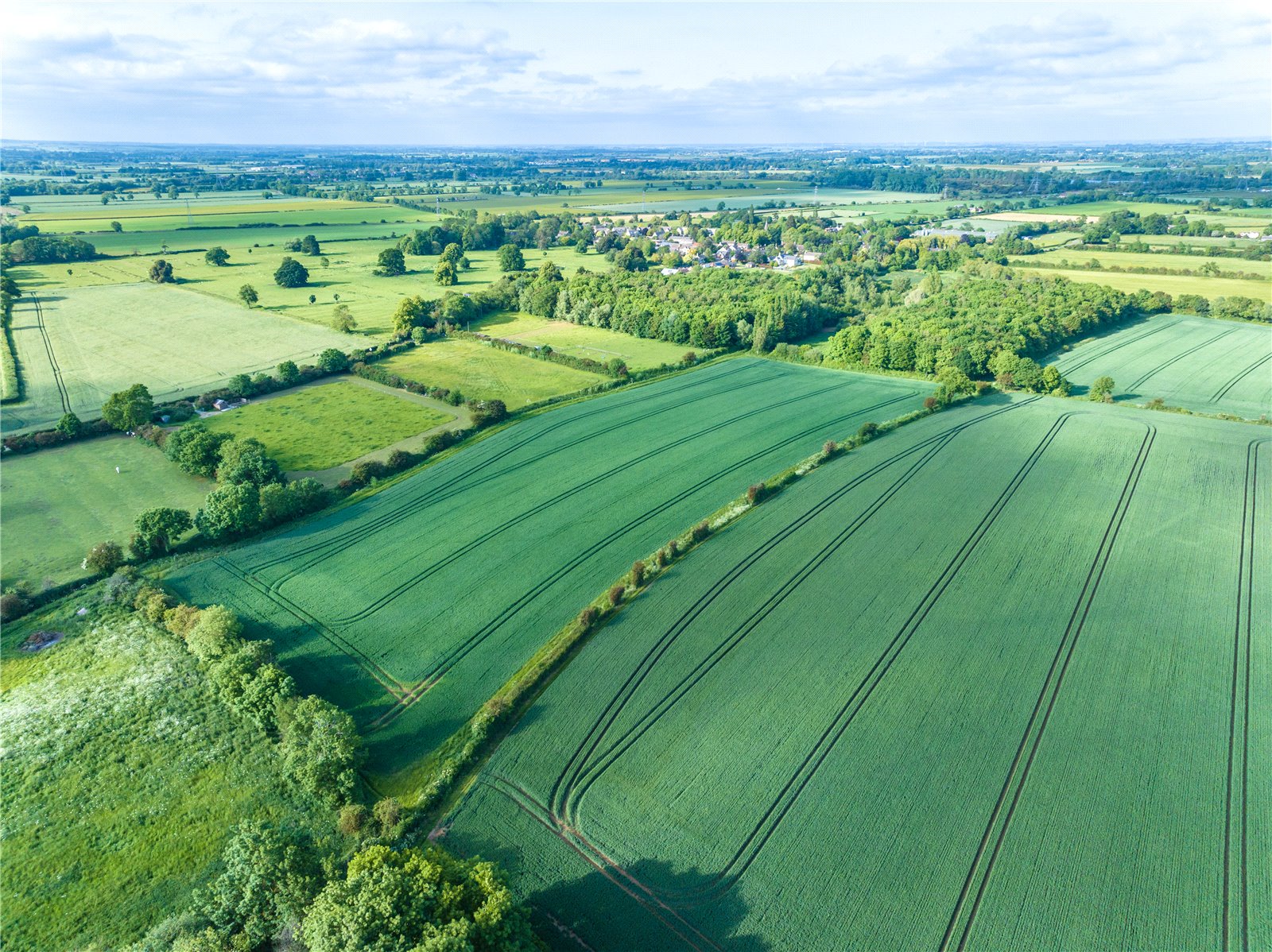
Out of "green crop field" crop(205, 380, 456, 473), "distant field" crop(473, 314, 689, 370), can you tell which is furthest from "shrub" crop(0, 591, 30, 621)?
"distant field" crop(473, 314, 689, 370)

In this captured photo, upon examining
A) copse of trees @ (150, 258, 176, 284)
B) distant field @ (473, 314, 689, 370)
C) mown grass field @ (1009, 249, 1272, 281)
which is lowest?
distant field @ (473, 314, 689, 370)

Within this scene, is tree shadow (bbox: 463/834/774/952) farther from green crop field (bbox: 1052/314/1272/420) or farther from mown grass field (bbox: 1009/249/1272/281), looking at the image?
mown grass field (bbox: 1009/249/1272/281)

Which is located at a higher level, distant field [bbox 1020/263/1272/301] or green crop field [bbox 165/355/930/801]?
distant field [bbox 1020/263/1272/301]

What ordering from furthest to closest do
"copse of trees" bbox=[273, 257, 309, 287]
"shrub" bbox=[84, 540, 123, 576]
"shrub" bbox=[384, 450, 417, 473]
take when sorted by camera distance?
"copse of trees" bbox=[273, 257, 309, 287], "shrub" bbox=[384, 450, 417, 473], "shrub" bbox=[84, 540, 123, 576]

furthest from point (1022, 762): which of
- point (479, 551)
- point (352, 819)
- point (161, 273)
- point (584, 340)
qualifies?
point (161, 273)

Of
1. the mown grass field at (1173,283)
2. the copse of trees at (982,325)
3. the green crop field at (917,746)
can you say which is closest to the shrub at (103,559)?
the green crop field at (917,746)

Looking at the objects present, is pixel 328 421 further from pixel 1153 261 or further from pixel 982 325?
pixel 1153 261

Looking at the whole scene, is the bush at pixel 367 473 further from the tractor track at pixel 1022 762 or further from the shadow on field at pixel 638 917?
the tractor track at pixel 1022 762
